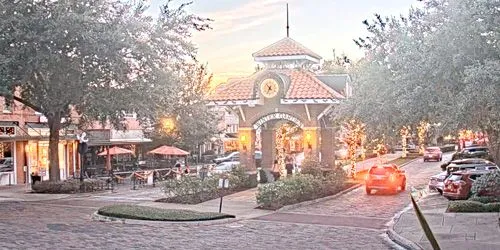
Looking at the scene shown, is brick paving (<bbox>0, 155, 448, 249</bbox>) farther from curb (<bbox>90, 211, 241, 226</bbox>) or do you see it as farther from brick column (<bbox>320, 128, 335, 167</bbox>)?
brick column (<bbox>320, 128, 335, 167</bbox>)

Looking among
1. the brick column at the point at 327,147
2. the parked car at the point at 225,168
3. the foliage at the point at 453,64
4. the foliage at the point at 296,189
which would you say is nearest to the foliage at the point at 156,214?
the foliage at the point at 296,189

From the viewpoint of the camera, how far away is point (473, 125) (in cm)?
2008

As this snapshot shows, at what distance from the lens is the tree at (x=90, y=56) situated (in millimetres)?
25094

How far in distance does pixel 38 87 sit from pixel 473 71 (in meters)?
20.5

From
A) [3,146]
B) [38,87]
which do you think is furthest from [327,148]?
[3,146]

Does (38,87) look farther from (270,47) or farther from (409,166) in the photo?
(409,166)

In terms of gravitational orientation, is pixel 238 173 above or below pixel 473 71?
below

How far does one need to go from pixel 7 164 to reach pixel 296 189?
65.4 ft

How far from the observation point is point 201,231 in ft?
58.1

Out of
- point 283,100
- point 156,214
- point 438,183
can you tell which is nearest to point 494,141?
point 438,183

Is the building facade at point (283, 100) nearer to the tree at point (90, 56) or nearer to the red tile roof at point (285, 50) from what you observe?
the red tile roof at point (285, 50)

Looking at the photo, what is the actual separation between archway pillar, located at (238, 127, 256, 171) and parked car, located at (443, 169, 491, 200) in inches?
464

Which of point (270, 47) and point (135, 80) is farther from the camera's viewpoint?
point (270, 47)

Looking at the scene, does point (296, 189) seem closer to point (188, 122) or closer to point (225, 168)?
point (225, 168)
